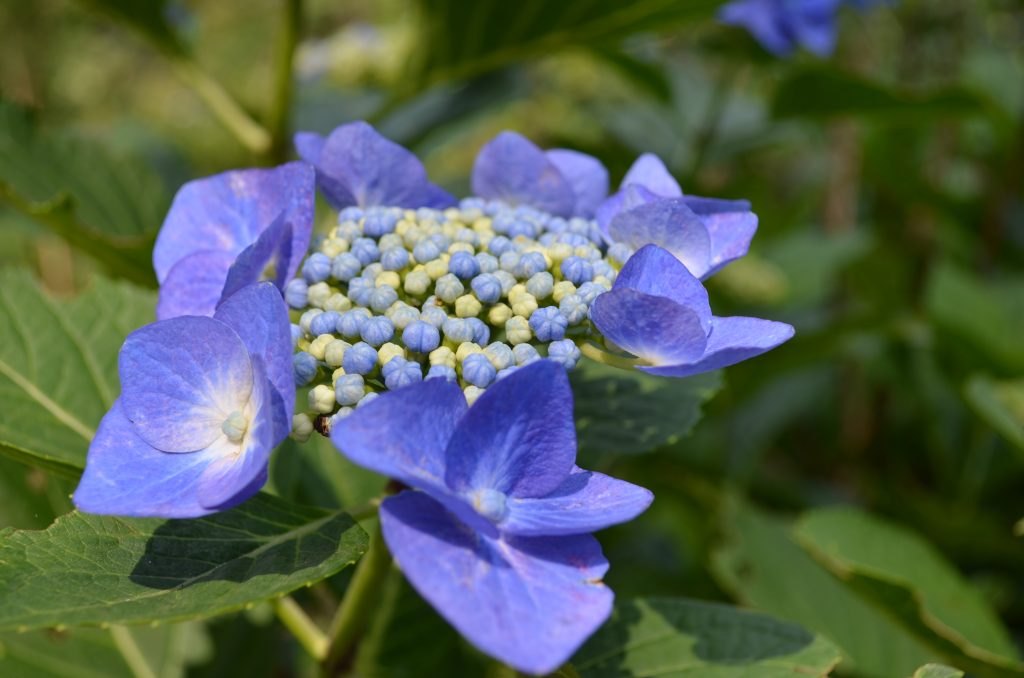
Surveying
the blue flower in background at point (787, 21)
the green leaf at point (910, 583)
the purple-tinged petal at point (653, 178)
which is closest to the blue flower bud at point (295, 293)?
the purple-tinged petal at point (653, 178)

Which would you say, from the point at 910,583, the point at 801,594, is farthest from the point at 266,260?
the point at 801,594

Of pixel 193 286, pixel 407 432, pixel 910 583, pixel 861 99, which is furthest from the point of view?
pixel 861 99

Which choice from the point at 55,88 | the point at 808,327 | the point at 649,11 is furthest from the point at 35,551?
the point at 55,88

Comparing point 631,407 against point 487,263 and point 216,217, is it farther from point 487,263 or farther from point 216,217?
point 216,217

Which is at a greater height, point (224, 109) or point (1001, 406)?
point (224, 109)

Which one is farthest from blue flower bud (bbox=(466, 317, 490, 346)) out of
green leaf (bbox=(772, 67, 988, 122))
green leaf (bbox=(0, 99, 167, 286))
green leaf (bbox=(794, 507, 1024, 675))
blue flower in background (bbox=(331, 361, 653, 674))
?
green leaf (bbox=(772, 67, 988, 122))

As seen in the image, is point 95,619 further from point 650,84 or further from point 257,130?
point 650,84
